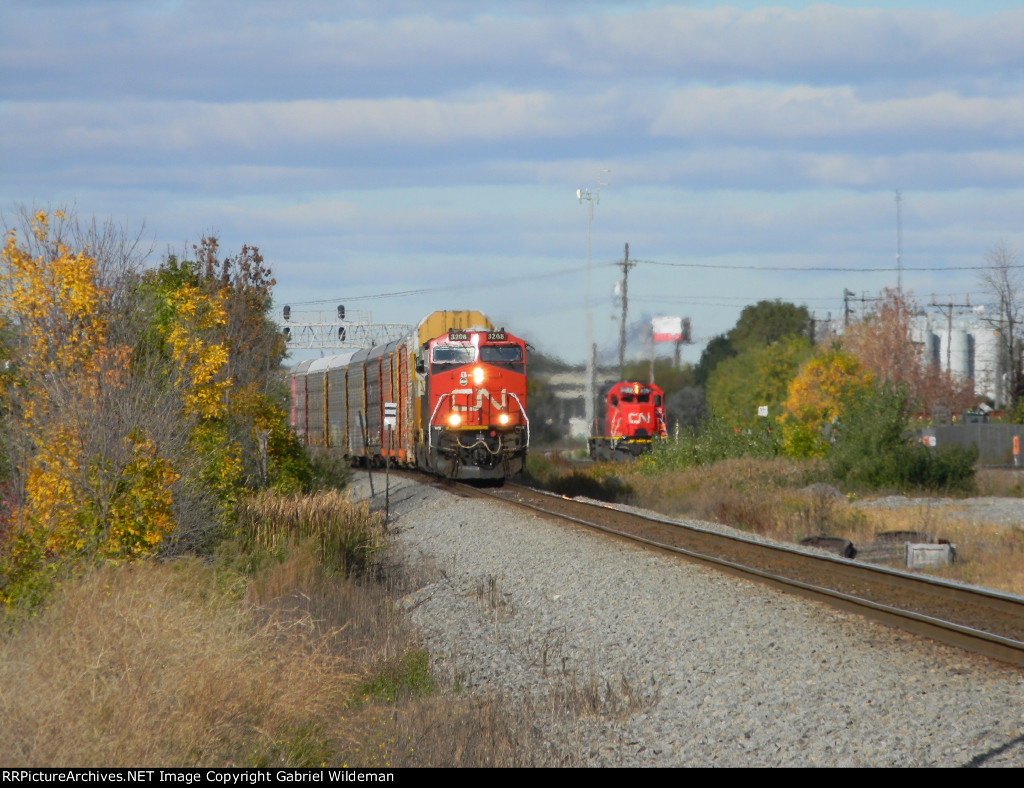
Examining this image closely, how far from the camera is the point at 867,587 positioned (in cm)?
1198

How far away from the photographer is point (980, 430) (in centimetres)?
4628

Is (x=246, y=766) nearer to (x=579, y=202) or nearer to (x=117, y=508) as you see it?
(x=117, y=508)

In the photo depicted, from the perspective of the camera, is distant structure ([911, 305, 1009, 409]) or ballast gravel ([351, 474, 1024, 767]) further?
distant structure ([911, 305, 1009, 409])

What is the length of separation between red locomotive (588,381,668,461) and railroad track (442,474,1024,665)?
83.9 feet

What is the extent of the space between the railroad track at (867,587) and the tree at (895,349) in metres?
45.2

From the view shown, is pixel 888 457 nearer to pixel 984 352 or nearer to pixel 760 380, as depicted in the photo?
pixel 760 380

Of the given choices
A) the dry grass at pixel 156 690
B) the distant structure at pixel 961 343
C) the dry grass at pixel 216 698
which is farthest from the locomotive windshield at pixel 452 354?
the distant structure at pixel 961 343

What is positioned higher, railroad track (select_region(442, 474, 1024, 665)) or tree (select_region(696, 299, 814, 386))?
tree (select_region(696, 299, 814, 386))

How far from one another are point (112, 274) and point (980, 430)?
41667 millimetres

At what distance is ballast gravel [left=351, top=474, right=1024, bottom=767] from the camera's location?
22.0ft

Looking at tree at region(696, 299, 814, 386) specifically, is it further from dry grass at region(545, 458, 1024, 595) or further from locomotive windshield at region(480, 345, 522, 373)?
locomotive windshield at region(480, 345, 522, 373)

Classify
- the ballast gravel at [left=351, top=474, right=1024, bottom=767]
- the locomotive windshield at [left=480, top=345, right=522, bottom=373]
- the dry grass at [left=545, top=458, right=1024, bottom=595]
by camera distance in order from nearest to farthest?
the ballast gravel at [left=351, top=474, right=1024, bottom=767]
the dry grass at [left=545, top=458, right=1024, bottom=595]
the locomotive windshield at [left=480, top=345, right=522, bottom=373]

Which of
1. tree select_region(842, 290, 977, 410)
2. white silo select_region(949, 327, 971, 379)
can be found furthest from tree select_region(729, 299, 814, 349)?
white silo select_region(949, 327, 971, 379)

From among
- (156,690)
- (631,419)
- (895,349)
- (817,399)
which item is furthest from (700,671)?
(895,349)
